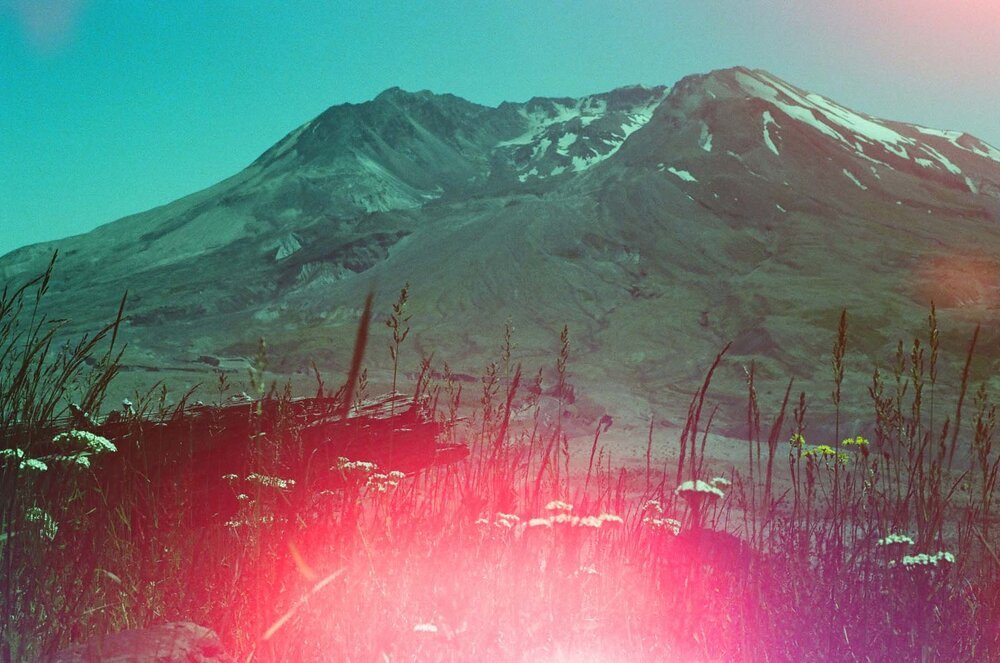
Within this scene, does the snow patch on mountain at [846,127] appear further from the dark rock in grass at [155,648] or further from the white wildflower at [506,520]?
the dark rock in grass at [155,648]

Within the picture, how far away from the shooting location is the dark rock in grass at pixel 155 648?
5.49 feet

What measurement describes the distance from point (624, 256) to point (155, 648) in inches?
1897

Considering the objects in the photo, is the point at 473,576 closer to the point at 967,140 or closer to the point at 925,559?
the point at 925,559

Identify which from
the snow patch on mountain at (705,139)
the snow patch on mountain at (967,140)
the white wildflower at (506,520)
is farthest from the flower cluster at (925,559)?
the snow patch on mountain at (967,140)

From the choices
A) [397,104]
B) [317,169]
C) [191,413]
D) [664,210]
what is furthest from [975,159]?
[191,413]

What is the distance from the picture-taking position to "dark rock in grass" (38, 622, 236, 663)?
1.67 metres

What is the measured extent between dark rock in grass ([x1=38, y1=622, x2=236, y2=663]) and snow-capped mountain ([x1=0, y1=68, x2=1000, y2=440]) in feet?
65.5

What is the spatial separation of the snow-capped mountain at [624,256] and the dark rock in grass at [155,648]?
20.0 metres

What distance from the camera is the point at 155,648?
1.72m

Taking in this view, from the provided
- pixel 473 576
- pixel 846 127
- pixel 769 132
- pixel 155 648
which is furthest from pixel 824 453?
pixel 846 127

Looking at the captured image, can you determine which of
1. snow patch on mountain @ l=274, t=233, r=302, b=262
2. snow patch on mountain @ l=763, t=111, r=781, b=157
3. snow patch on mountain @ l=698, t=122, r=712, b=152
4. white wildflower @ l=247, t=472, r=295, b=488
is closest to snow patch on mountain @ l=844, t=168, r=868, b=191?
snow patch on mountain @ l=763, t=111, r=781, b=157

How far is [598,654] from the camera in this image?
88.6 inches

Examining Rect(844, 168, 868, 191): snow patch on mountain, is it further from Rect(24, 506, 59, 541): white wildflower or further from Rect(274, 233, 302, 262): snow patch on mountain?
Rect(24, 506, 59, 541): white wildflower

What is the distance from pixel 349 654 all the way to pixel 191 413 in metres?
2.64
